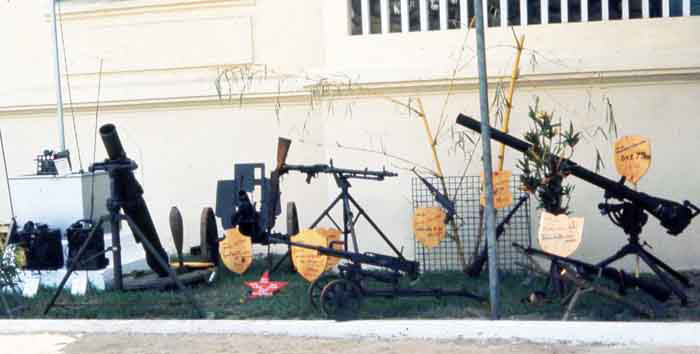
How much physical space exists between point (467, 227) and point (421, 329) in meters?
2.31

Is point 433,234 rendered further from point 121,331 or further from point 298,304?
point 121,331

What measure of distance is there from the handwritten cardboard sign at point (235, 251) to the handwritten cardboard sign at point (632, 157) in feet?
11.4

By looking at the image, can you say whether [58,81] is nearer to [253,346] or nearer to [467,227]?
[253,346]

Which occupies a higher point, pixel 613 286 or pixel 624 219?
pixel 624 219

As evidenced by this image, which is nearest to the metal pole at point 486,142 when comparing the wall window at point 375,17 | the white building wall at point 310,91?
the white building wall at point 310,91

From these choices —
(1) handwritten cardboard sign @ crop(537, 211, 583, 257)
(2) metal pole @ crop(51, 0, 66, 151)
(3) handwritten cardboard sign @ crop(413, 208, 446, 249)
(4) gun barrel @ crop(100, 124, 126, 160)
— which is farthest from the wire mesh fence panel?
(2) metal pole @ crop(51, 0, 66, 151)

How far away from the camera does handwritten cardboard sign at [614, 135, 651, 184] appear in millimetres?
7160

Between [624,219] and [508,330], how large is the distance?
140cm

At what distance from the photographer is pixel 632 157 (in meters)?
7.20

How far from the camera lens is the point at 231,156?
9.95m

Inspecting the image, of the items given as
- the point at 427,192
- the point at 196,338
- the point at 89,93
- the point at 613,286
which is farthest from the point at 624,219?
the point at 89,93

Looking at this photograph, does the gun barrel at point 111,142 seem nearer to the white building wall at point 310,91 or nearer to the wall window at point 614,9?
the white building wall at point 310,91

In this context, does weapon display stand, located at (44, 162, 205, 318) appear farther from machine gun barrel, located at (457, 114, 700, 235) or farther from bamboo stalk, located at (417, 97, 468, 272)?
machine gun barrel, located at (457, 114, 700, 235)

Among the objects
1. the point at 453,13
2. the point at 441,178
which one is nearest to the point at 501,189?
the point at 441,178
